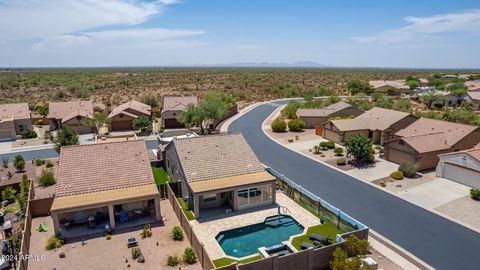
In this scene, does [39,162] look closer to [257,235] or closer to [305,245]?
[257,235]

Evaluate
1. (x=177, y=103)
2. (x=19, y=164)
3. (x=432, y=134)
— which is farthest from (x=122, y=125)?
(x=432, y=134)

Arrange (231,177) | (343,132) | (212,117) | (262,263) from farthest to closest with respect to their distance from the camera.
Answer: (212,117) < (343,132) < (231,177) < (262,263)

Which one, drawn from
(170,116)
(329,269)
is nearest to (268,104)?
(170,116)

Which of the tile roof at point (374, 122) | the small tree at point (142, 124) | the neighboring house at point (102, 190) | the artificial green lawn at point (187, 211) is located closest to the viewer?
the neighboring house at point (102, 190)

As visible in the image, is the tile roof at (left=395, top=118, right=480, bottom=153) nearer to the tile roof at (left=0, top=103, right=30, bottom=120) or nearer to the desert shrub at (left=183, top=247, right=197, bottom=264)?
the desert shrub at (left=183, top=247, right=197, bottom=264)

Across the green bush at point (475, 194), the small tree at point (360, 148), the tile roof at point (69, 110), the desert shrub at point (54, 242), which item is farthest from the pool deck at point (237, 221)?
the tile roof at point (69, 110)

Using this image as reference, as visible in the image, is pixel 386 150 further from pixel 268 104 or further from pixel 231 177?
pixel 268 104

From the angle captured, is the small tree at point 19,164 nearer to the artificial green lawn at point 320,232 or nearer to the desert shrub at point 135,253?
the desert shrub at point 135,253
